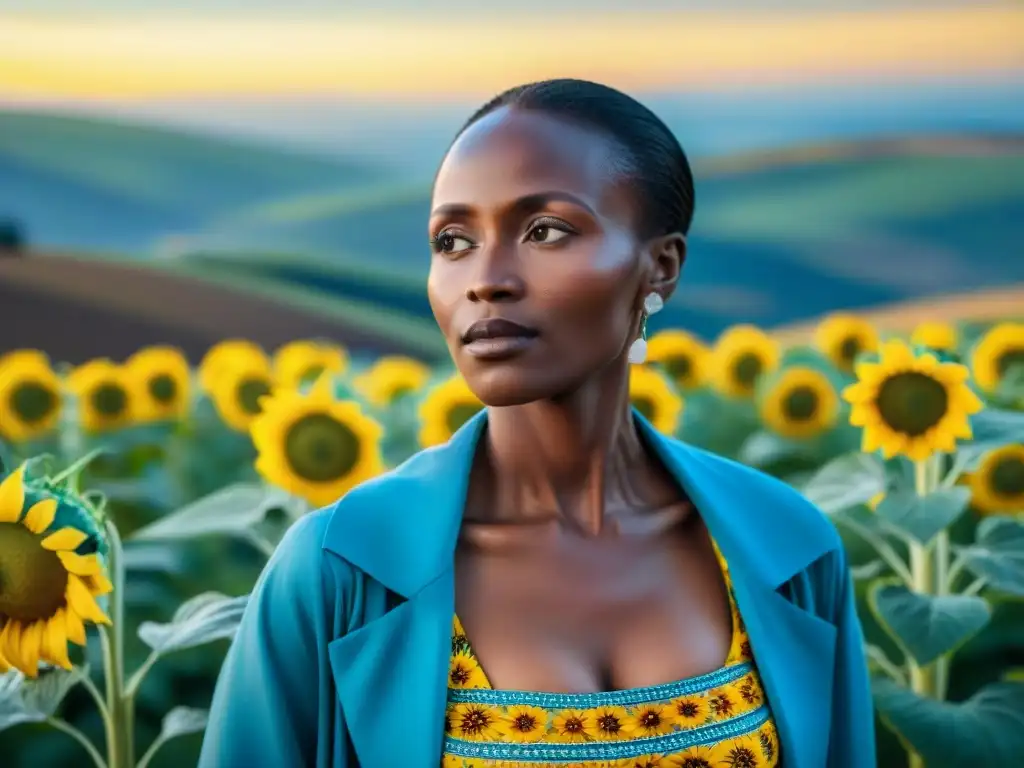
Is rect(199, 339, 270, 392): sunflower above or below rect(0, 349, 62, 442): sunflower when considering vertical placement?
above

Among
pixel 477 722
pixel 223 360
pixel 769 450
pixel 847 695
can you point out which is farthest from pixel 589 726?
pixel 223 360

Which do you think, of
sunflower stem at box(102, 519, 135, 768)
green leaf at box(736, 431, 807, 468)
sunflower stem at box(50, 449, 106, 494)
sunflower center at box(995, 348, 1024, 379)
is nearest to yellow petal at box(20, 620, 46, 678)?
sunflower stem at box(50, 449, 106, 494)

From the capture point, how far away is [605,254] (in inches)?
76.7

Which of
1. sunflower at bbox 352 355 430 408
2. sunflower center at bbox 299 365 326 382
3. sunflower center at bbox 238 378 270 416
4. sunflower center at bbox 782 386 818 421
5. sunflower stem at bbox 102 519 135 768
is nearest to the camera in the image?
sunflower stem at bbox 102 519 135 768

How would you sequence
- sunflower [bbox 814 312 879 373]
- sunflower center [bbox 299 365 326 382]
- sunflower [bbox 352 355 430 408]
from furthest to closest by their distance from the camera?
1. sunflower [bbox 814 312 879 373]
2. sunflower [bbox 352 355 430 408]
3. sunflower center [bbox 299 365 326 382]

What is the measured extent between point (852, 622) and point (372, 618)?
80 centimetres

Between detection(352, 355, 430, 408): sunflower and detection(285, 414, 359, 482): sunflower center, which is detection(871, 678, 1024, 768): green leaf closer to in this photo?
detection(285, 414, 359, 482): sunflower center

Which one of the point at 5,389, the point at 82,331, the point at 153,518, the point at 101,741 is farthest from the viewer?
the point at 82,331

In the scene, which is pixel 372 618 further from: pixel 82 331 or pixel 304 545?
pixel 82 331

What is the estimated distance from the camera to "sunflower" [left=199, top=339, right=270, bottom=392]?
499 centimetres

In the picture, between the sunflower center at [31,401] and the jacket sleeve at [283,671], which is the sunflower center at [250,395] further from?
the jacket sleeve at [283,671]

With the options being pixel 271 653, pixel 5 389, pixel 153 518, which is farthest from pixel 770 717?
pixel 5 389

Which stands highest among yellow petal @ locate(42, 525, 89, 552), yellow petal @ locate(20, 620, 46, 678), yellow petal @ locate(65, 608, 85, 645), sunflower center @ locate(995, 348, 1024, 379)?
sunflower center @ locate(995, 348, 1024, 379)

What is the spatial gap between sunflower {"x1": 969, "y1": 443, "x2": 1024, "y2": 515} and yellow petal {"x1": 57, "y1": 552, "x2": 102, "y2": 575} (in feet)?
7.51
